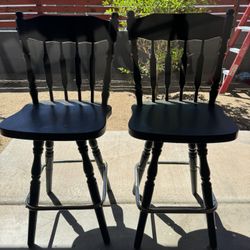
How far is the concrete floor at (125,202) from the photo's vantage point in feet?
5.49

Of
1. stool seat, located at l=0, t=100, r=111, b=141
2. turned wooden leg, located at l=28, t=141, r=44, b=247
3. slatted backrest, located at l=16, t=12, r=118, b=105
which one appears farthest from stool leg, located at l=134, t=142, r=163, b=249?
turned wooden leg, located at l=28, t=141, r=44, b=247

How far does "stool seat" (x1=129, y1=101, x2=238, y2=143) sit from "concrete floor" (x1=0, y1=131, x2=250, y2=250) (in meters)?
0.64

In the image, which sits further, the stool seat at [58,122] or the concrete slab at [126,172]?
the concrete slab at [126,172]

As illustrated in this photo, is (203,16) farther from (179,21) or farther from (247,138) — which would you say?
(247,138)

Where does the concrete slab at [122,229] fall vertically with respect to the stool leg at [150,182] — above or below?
below

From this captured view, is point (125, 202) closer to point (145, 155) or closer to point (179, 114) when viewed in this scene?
point (145, 155)

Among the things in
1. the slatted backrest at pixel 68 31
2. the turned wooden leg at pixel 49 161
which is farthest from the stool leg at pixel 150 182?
the turned wooden leg at pixel 49 161

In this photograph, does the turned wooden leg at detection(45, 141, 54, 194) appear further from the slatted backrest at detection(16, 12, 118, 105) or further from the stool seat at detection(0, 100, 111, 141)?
the slatted backrest at detection(16, 12, 118, 105)

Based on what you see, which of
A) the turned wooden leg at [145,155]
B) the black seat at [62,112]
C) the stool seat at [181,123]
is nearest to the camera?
the stool seat at [181,123]

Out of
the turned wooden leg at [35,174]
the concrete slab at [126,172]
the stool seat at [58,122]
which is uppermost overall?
the stool seat at [58,122]

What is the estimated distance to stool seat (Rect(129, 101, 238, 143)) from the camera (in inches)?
51.6

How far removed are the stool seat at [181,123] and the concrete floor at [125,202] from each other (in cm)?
64

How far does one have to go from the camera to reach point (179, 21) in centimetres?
158

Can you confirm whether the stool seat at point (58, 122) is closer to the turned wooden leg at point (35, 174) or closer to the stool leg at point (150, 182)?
the turned wooden leg at point (35, 174)
